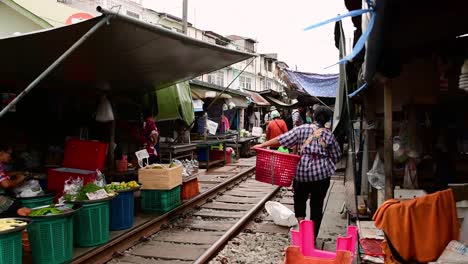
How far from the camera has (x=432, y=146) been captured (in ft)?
18.7

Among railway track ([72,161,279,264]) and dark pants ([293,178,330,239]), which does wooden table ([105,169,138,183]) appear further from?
dark pants ([293,178,330,239])

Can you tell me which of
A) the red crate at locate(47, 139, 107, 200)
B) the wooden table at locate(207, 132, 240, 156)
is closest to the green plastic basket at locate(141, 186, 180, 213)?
the red crate at locate(47, 139, 107, 200)

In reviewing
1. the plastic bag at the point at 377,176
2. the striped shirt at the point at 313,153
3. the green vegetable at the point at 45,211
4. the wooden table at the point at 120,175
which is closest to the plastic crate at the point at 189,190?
the wooden table at the point at 120,175

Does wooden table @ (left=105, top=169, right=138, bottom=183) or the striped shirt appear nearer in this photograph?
the striped shirt

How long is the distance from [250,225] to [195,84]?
7520 millimetres

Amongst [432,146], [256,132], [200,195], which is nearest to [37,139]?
Result: [200,195]

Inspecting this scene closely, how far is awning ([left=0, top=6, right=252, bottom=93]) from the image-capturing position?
4.77 metres

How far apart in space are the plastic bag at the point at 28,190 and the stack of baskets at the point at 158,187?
6.49 ft

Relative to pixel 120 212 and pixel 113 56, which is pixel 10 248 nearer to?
pixel 120 212

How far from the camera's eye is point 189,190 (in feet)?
31.0

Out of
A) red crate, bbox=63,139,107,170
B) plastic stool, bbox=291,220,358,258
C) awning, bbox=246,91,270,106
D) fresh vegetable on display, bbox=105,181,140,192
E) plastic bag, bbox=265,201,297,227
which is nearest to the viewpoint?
plastic stool, bbox=291,220,358,258

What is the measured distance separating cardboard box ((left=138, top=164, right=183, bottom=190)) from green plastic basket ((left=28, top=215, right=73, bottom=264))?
109 inches

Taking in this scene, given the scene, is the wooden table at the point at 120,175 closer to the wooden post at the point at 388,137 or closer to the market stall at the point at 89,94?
the market stall at the point at 89,94

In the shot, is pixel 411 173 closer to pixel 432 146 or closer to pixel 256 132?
pixel 432 146
